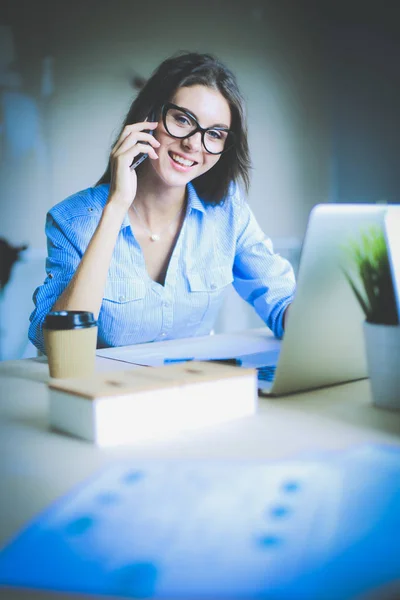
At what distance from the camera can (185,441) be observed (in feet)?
2.56

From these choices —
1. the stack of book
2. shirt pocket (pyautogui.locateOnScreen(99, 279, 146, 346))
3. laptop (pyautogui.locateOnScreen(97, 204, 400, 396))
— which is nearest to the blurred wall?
shirt pocket (pyautogui.locateOnScreen(99, 279, 146, 346))

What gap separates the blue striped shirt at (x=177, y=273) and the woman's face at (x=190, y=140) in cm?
12

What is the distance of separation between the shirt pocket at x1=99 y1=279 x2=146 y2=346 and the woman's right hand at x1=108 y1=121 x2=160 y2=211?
21 cm

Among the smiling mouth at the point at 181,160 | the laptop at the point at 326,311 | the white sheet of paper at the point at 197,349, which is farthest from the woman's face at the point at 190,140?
the laptop at the point at 326,311

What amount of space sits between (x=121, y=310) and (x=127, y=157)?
1.28ft

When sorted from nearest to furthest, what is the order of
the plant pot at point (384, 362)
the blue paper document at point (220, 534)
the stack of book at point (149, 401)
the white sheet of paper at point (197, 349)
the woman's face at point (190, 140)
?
the blue paper document at point (220, 534) < the stack of book at point (149, 401) < the plant pot at point (384, 362) < the white sheet of paper at point (197, 349) < the woman's face at point (190, 140)

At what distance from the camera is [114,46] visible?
322 centimetres

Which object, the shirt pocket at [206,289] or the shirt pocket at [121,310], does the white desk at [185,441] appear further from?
the shirt pocket at [206,289]

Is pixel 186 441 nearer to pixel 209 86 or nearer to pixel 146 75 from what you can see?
pixel 209 86

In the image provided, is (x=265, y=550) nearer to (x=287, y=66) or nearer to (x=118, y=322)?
(x=118, y=322)

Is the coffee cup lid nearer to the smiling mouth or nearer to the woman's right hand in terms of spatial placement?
the woman's right hand

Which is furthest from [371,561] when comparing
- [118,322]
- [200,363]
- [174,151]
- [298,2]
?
[298,2]

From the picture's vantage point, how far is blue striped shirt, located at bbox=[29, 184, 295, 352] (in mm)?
1659

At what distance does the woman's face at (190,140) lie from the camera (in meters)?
1.75
